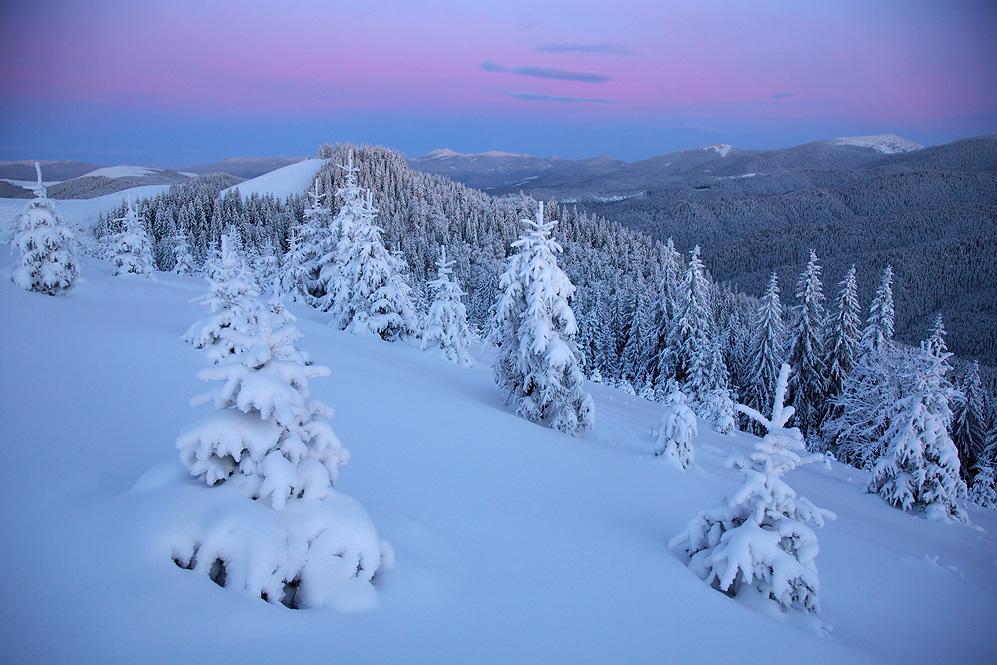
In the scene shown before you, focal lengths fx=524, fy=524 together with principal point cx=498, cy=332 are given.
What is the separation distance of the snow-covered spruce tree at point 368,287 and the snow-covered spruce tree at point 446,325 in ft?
4.14

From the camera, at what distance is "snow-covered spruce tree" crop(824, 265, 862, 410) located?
120 feet

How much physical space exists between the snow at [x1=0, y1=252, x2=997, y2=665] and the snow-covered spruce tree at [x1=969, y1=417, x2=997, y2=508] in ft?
91.3

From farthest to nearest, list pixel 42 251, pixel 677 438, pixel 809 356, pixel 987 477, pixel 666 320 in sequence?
pixel 666 320 → pixel 809 356 → pixel 987 477 → pixel 42 251 → pixel 677 438

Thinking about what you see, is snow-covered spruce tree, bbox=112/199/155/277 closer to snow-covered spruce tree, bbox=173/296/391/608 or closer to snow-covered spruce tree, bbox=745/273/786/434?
snow-covered spruce tree, bbox=173/296/391/608

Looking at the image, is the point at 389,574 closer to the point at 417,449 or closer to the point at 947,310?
the point at 417,449

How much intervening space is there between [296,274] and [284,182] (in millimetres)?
134943

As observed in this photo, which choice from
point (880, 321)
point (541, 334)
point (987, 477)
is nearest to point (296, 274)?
point (541, 334)

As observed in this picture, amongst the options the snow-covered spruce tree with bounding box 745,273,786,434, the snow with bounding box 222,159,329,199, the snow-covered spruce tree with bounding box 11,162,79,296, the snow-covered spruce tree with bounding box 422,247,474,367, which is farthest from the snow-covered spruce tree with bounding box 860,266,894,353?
the snow with bounding box 222,159,329,199

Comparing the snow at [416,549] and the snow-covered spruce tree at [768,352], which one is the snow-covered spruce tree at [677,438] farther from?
the snow-covered spruce tree at [768,352]

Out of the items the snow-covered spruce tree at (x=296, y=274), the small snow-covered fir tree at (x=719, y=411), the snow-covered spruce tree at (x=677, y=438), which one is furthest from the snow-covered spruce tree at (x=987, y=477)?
the snow-covered spruce tree at (x=296, y=274)

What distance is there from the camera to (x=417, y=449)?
9.53m

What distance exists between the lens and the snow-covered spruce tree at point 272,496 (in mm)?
4031

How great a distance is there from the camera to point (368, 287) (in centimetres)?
2514

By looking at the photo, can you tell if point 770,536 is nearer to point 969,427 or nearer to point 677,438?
point 677,438
